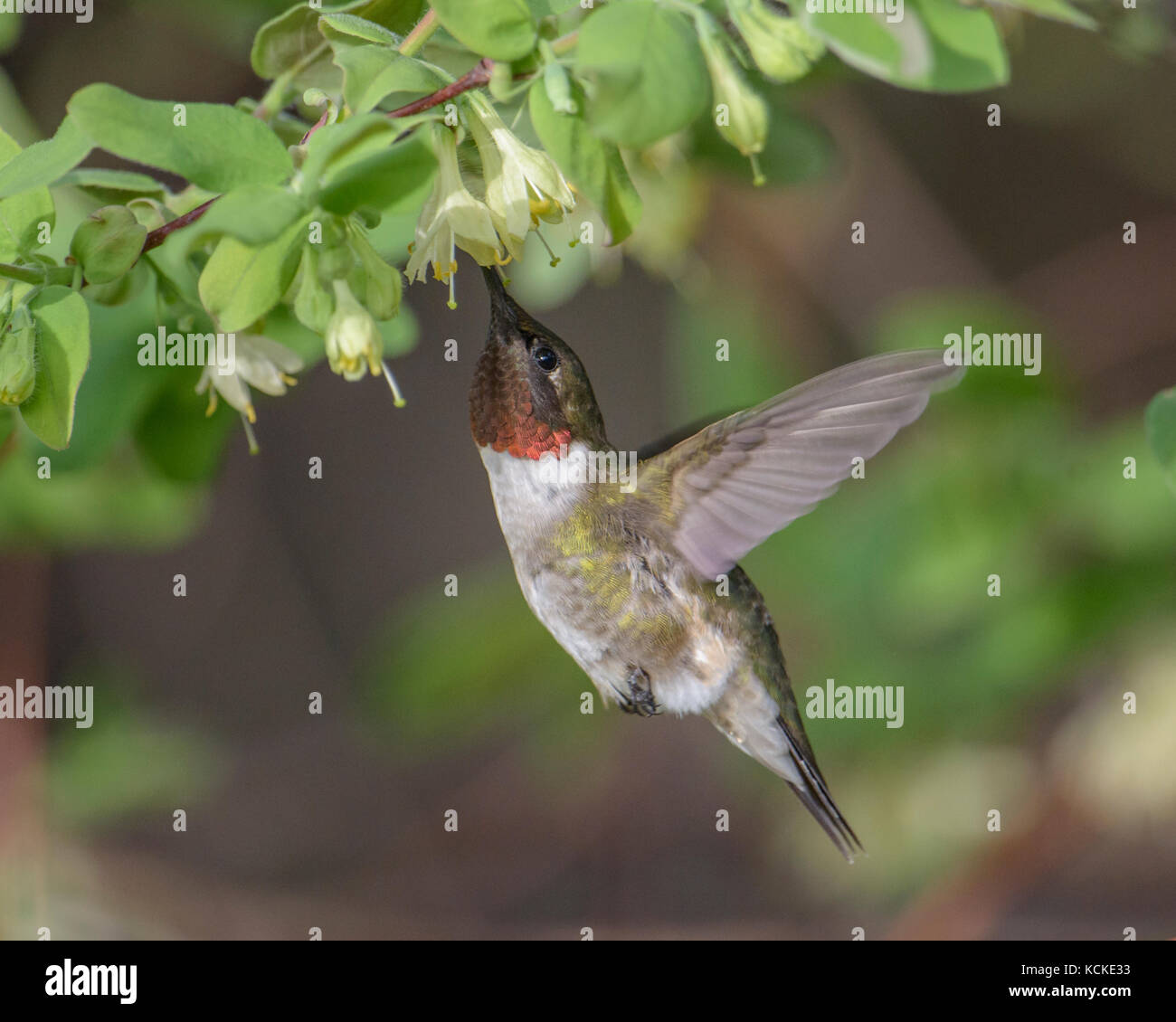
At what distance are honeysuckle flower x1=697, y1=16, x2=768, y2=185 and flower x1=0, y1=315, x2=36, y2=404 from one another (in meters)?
0.79

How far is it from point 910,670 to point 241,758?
281 centimetres

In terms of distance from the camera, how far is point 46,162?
1.25 meters

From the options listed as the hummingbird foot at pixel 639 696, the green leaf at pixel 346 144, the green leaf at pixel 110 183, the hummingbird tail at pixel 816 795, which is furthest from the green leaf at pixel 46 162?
the hummingbird tail at pixel 816 795

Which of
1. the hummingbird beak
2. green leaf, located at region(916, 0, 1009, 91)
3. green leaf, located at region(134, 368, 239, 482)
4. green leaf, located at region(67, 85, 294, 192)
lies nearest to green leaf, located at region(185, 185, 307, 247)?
green leaf, located at region(67, 85, 294, 192)

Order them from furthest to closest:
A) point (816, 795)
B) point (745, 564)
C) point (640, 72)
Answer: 1. point (745, 564)
2. point (816, 795)
3. point (640, 72)

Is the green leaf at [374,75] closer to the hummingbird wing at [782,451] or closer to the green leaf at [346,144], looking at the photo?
the green leaf at [346,144]

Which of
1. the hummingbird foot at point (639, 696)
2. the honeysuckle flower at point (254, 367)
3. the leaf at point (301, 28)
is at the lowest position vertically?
the hummingbird foot at point (639, 696)

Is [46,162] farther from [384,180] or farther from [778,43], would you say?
[778,43]

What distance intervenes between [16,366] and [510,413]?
61cm

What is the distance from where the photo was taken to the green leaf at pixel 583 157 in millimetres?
1203

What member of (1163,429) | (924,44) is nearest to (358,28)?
(924,44)

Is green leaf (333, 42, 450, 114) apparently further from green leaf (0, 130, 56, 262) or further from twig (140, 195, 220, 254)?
green leaf (0, 130, 56, 262)

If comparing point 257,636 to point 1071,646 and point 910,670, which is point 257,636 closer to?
point 910,670

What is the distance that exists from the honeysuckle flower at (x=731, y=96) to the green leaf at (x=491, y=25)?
182 mm
